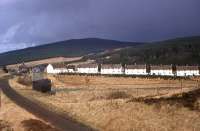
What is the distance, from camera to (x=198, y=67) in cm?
17425

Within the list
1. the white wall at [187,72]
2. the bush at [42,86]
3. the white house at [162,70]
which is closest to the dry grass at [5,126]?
the bush at [42,86]

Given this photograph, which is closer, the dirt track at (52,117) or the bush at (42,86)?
the dirt track at (52,117)

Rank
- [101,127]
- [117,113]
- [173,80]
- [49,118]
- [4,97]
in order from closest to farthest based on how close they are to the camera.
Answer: [101,127] → [117,113] → [49,118] → [4,97] → [173,80]

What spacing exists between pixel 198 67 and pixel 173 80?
5060 cm

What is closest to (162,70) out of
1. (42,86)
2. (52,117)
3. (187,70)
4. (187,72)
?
(187,70)

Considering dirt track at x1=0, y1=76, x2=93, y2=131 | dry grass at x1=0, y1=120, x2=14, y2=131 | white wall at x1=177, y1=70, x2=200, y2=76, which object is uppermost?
white wall at x1=177, y1=70, x2=200, y2=76

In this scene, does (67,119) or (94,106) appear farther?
(94,106)

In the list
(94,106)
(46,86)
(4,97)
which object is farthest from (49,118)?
(46,86)

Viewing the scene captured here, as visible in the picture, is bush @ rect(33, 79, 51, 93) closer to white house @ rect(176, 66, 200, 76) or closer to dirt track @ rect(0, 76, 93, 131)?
dirt track @ rect(0, 76, 93, 131)

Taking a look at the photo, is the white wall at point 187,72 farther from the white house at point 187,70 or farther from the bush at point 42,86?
the bush at point 42,86

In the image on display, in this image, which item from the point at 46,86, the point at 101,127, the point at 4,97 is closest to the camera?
the point at 101,127

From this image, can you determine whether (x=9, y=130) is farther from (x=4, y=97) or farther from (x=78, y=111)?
(x=4, y=97)

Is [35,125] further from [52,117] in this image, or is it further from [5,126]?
[52,117]

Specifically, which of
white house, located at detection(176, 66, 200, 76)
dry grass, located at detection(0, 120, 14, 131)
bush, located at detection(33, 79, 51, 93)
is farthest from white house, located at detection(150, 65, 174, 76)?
dry grass, located at detection(0, 120, 14, 131)
